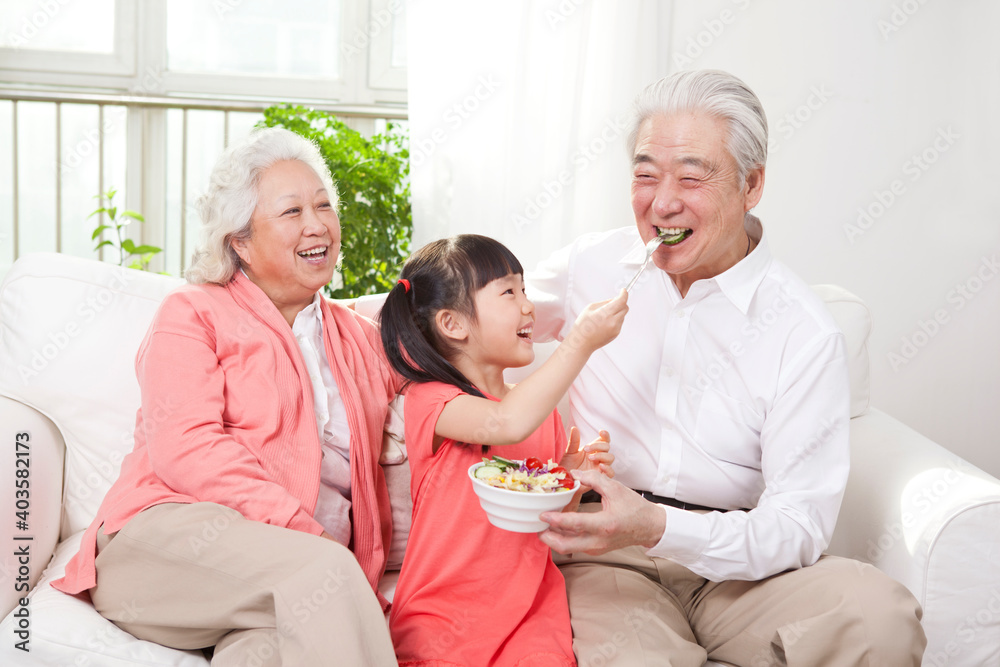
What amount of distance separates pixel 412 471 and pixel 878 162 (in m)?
2.48

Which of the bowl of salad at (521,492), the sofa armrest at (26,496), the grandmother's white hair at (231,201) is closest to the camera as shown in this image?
the bowl of salad at (521,492)

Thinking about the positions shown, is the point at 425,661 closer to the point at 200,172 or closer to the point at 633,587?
the point at 633,587

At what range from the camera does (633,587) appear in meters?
1.53

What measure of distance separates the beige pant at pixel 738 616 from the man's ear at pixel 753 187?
0.67m

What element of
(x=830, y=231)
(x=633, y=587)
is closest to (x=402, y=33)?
(x=830, y=231)

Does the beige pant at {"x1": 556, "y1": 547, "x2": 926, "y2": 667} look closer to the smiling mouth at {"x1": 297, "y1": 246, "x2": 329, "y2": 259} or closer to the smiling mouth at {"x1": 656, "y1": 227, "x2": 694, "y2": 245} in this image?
the smiling mouth at {"x1": 656, "y1": 227, "x2": 694, "y2": 245}

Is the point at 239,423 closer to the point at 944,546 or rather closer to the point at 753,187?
the point at 753,187

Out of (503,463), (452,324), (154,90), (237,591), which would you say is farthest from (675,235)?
(154,90)

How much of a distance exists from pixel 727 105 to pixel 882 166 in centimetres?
198

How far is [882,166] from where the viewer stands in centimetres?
319

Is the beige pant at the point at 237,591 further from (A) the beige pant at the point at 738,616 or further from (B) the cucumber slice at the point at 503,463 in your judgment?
(A) the beige pant at the point at 738,616

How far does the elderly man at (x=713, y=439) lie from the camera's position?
4.38ft

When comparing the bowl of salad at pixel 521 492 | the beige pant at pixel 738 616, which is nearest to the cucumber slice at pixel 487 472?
the bowl of salad at pixel 521 492

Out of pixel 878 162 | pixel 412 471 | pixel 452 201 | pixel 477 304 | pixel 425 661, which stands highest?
pixel 878 162
